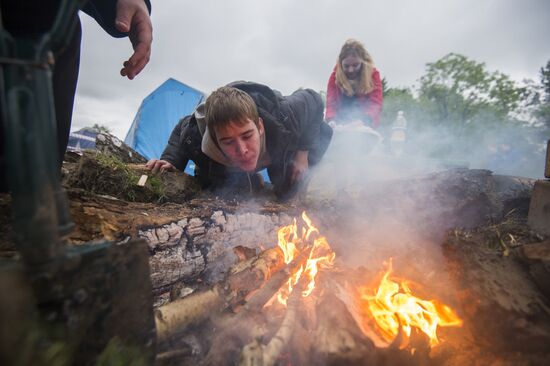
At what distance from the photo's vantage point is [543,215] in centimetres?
223

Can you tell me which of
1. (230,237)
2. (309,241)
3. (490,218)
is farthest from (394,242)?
(230,237)

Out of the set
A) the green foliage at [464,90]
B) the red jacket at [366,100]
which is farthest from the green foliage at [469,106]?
the red jacket at [366,100]

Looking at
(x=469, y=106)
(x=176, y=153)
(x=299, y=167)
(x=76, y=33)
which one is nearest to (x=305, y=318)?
(x=76, y=33)

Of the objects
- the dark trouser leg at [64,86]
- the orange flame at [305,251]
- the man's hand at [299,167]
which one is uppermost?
the dark trouser leg at [64,86]

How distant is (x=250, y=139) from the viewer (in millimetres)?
2871

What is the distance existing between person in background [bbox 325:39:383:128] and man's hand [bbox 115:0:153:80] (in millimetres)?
4736

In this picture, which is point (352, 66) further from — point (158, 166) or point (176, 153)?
point (158, 166)

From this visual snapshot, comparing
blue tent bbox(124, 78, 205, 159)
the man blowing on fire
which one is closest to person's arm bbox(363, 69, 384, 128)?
the man blowing on fire

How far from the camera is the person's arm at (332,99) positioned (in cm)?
659

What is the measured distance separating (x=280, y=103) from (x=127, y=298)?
2.92 metres

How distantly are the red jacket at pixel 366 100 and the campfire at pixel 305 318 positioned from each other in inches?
201

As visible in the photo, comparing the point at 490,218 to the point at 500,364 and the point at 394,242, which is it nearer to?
the point at 394,242

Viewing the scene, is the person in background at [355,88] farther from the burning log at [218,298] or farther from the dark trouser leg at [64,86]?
the dark trouser leg at [64,86]

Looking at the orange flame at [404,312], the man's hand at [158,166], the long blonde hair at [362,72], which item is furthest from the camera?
the long blonde hair at [362,72]
